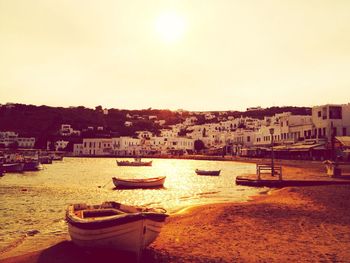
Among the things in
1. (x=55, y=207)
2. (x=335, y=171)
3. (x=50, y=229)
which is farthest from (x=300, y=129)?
(x=50, y=229)

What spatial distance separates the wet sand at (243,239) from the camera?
37.7 ft

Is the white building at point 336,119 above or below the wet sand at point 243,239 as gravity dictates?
above

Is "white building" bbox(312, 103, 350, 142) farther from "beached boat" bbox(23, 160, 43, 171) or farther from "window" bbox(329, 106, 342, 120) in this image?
"beached boat" bbox(23, 160, 43, 171)

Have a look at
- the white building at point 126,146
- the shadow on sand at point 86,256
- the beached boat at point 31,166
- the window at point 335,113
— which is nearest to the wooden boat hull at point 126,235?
the shadow on sand at point 86,256

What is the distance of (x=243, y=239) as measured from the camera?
43.9 feet

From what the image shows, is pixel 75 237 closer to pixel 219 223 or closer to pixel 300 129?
pixel 219 223

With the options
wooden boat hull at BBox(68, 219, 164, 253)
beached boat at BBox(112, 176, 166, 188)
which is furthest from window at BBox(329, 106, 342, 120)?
wooden boat hull at BBox(68, 219, 164, 253)

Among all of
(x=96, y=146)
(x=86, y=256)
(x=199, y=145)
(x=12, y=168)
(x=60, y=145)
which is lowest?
(x=86, y=256)

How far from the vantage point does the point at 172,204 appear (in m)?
26.7

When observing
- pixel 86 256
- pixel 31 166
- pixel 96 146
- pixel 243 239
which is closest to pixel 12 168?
pixel 31 166

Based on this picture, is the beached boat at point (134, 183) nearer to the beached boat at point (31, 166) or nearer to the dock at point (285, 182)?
the dock at point (285, 182)

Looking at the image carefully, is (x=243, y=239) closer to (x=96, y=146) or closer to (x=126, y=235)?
(x=126, y=235)

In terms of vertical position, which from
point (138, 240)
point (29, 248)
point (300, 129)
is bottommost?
point (29, 248)

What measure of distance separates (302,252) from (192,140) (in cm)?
17424
